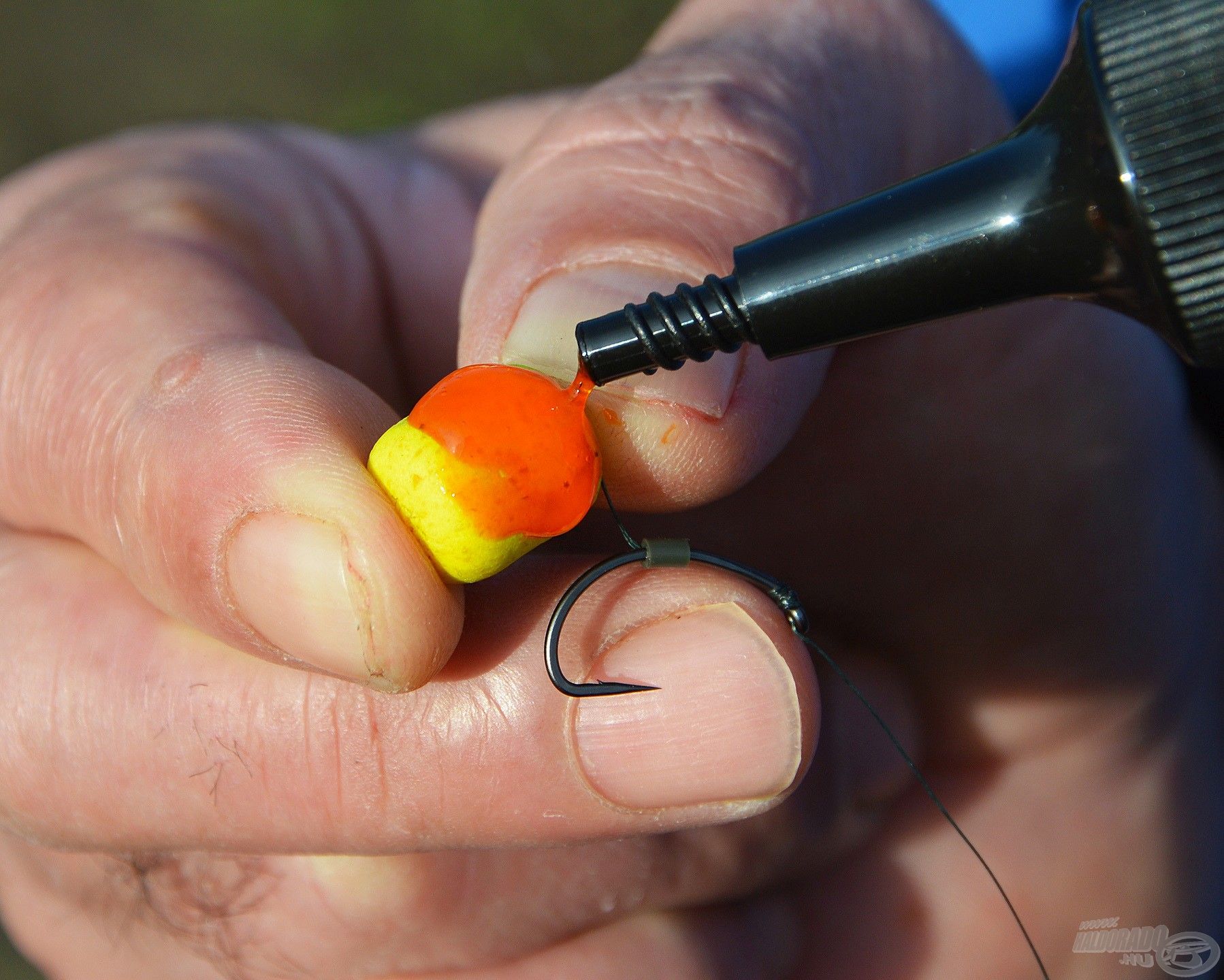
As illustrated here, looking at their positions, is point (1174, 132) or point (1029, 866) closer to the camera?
point (1174, 132)

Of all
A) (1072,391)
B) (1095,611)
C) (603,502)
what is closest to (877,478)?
(1072,391)

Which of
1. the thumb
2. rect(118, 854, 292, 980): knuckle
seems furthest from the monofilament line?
rect(118, 854, 292, 980): knuckle

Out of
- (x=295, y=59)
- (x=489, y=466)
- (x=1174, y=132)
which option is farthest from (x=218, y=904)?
(x=295, y=59)

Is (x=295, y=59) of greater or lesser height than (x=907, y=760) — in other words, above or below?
above

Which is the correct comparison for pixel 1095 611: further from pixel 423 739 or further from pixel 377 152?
pixel 377 152

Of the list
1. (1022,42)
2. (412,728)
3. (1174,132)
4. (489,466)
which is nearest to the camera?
(1174,132)

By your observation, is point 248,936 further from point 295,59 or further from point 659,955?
point 295,59

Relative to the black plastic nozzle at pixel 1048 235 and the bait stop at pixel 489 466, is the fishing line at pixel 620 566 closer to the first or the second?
the bait stop at pixel 489 466

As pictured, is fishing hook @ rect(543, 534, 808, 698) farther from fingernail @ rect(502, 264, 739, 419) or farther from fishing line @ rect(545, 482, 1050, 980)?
fingernail @ rect(502, 264, 739, 419)
